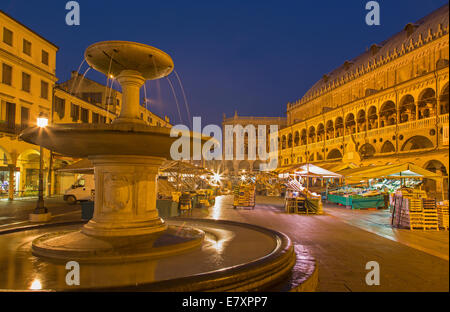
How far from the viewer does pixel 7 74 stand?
23.5 m

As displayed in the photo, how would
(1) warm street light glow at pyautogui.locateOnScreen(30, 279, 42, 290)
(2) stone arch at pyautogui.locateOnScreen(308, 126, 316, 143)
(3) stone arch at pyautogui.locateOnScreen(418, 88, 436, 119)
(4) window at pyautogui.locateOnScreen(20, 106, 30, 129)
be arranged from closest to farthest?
(1) warm street light glow at pyautogui.locateOnScreen(30, 279, 42, 290) < (4) window at pyautogui.locateOnScreen(20, 106, 30, 129) < (3) stone arch at pyautogui.locateOnScreen(418, 88, 436, 119) < (2) stone arch at pyautogui.locateOnScreen(308, 126, 316, 143)

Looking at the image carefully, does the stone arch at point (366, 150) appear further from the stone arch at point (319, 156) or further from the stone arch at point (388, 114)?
the stone arch at point (319, 156)

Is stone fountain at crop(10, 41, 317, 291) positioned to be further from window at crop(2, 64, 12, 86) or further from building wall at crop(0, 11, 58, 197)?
window at crop(2, 64, 12, 86)

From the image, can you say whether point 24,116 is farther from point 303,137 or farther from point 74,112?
point 303,137

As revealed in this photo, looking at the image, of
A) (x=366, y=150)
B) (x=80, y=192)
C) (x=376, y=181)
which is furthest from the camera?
(x=366, y=150)

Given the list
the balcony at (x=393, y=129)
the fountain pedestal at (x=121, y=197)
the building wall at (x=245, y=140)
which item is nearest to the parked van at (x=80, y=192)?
the fountain pedestal at (x=121, y=197)

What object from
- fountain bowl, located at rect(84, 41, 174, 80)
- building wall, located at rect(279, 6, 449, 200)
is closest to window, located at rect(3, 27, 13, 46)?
fountain bowl, located at rect(84, 41, 174, 80)

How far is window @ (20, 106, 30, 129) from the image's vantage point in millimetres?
24703

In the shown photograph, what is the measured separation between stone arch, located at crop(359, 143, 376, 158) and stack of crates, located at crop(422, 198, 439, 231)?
23.8 meters

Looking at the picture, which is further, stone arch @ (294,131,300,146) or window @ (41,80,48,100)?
stone arch @ (294,131,300,146)

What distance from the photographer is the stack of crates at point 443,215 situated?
11.0 meters

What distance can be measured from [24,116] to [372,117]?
35.5 m

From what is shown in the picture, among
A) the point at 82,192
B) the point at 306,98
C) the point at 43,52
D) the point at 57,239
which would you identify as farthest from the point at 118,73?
the point at 306,98

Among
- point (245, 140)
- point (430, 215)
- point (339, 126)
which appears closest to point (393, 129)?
point (339, 126)
